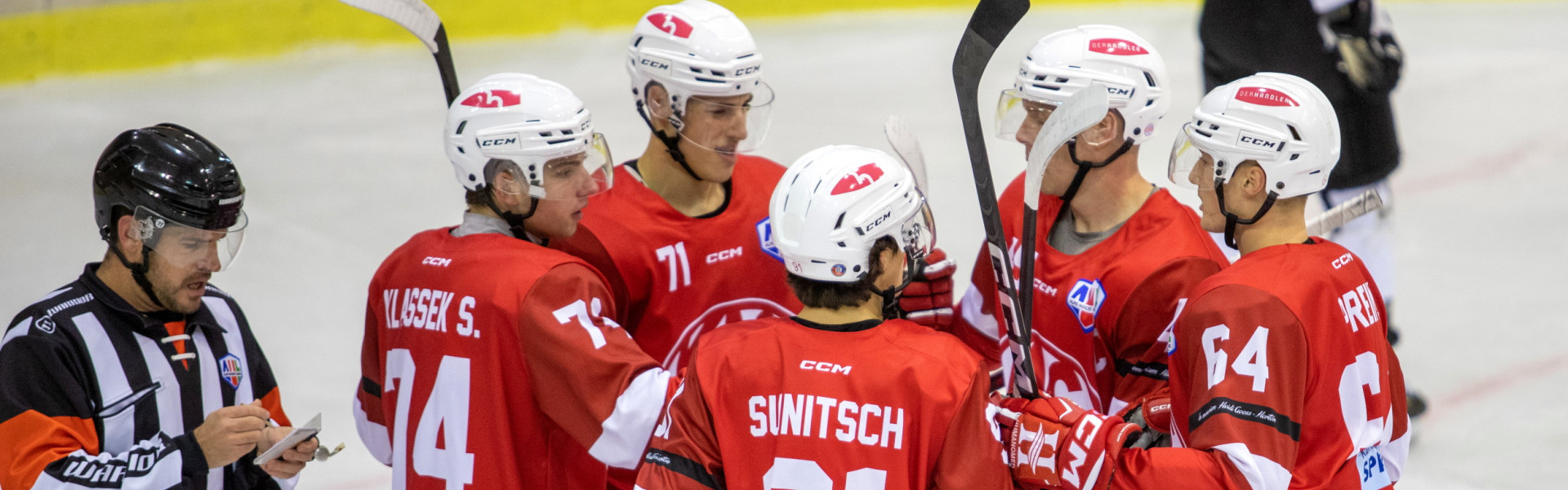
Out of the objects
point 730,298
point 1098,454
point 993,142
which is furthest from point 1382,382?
point 993,142

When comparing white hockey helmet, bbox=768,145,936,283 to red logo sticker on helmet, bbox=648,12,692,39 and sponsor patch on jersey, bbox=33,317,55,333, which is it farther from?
sponsor patch on jersey, bbox=33,317,55,333

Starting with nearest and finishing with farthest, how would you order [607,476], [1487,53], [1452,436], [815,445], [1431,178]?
[815,445] → [607,476] → [1452,436] → [1431,178] → [1487,53]

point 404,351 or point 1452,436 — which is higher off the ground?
point 404,351

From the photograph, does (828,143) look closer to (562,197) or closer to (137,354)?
(562,197)

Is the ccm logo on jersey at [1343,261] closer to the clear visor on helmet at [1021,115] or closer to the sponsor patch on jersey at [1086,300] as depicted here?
the sponsor patch on jersey at [1086,300]

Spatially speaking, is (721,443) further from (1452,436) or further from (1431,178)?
(1431,178)

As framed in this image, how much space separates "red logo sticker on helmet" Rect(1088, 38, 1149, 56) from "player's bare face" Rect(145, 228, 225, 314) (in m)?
1.74

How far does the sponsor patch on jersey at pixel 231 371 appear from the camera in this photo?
291 centimetres

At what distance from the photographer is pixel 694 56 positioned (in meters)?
3.16

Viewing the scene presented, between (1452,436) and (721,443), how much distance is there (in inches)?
139

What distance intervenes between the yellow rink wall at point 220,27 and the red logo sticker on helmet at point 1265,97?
23.6 feet

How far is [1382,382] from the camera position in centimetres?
256

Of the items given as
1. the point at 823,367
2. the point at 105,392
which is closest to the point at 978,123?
the point at 823,367

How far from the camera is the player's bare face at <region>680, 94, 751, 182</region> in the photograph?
3.21 meters
